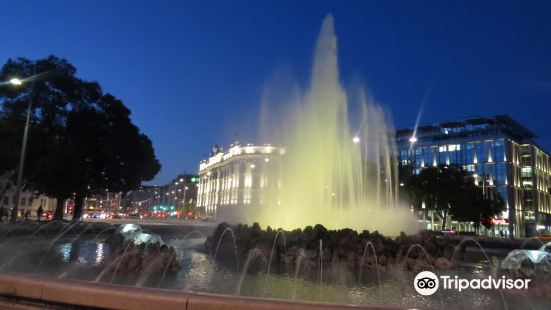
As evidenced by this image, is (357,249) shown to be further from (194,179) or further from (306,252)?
(194,179)

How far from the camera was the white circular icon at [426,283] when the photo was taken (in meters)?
10.3

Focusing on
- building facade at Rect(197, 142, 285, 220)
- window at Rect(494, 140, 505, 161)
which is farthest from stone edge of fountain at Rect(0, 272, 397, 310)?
building facade at Rect(197, 142, 285, 220)

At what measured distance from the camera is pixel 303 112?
88.0ft

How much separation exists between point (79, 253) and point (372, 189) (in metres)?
43.6

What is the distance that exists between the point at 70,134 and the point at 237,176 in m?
98.6

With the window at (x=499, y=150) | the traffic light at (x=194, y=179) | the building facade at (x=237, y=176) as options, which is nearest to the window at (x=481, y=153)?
the window at (x=499, y=150)

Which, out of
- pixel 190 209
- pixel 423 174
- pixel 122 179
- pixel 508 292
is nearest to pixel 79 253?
pixel 508 292

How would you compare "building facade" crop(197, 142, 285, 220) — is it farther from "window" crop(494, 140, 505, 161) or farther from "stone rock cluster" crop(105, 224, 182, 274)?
"stone rock cluster" crop(105, 224, 182, 274)

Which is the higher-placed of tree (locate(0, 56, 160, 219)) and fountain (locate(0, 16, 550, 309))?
tree (locate(0, 56, 160, 219))

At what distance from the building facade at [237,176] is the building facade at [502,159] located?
42.9 metres

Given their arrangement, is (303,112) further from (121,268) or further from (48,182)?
(48,182)

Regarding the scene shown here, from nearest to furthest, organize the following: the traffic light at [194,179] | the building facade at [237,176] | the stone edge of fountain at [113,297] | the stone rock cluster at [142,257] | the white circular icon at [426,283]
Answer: the stone edge of fountain at [113,297] → the white circular icon at [426,283] → the stone rock cluster at [142,257] → the building facade at [237,176] → the traffic light at [194,179]

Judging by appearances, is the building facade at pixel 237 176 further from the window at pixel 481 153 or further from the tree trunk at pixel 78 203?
the tree trunk at pixel 78 203

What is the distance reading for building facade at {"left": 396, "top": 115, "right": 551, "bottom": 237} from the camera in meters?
92.6
